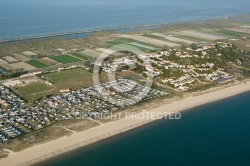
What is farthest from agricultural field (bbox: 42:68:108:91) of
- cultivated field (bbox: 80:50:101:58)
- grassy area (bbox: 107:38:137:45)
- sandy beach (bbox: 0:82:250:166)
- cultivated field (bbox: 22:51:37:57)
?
grassy area (bbox: 107:38:137:45)

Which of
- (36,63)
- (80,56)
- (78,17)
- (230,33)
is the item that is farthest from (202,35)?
(78,17)

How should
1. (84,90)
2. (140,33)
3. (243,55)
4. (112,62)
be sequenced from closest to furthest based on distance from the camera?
(84,90), (112,62), (243,55), (140,33)

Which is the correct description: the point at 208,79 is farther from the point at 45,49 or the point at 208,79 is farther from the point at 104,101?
the point at 45,49

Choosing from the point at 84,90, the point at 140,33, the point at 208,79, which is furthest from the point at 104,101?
the point at 140,33

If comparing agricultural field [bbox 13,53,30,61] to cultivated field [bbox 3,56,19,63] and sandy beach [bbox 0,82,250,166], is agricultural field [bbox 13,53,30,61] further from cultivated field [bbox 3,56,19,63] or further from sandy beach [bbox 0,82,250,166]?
sandy beach [bbox 0,82,250,166]

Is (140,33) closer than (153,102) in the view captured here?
No

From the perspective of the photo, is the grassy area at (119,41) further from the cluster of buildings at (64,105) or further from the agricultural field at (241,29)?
the agricultural field at (241,29)
